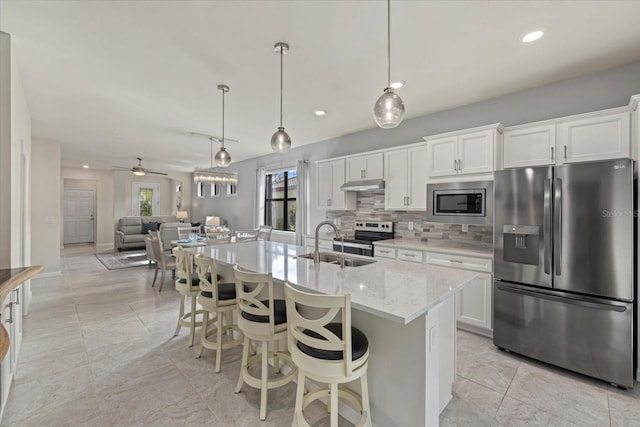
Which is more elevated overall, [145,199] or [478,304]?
[145,199]

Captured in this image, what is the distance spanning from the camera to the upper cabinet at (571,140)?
8.11ft

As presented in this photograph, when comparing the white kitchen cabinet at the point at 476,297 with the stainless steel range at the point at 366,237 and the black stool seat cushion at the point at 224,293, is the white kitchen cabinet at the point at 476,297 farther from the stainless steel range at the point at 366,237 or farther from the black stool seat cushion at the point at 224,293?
the black stool seat cushion at the point at 224,293

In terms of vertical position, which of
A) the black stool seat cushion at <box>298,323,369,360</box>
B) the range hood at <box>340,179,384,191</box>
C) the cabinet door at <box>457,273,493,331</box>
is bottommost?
the cabinet door at <box>457,273,493,331</box>

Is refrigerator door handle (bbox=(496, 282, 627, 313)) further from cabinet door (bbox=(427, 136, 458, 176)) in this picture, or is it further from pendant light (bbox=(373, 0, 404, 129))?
pendant light (bbox=(373, 0, 404, 129))

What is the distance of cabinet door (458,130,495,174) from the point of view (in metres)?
3.14

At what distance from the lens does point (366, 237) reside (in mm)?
4434

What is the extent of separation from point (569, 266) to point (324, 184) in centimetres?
363

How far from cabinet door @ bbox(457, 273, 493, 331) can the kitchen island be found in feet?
4.15

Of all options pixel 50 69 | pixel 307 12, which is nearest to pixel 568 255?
pixel 307 12

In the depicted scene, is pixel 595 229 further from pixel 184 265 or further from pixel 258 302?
pixel 184 265

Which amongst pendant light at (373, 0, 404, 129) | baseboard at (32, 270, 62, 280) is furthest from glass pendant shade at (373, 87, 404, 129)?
baseboard at (32, 270, 62, 280)

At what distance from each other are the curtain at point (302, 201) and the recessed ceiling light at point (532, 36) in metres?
4.13

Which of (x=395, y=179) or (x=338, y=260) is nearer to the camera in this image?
(x=338, y=260)

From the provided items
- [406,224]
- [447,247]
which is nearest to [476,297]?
[447,247]
